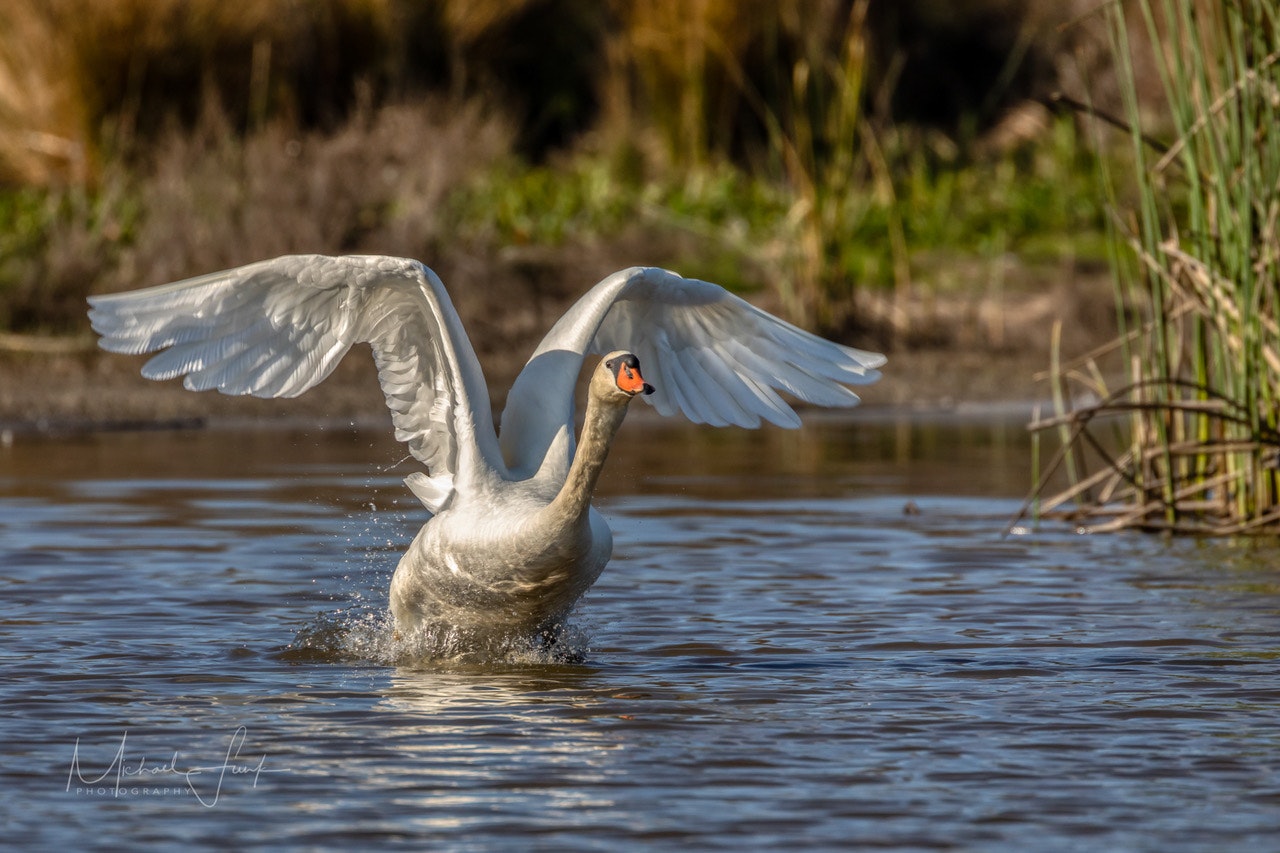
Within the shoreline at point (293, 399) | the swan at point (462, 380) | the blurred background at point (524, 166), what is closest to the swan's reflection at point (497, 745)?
the swan at point (462, 380)

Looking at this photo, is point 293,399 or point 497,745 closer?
point 497,745

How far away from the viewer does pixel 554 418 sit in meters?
7.25

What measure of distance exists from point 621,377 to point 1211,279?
2933 millimetres

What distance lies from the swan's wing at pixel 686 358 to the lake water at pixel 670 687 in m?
0.73

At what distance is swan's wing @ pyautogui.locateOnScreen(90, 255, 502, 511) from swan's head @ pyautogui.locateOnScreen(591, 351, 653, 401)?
50cm

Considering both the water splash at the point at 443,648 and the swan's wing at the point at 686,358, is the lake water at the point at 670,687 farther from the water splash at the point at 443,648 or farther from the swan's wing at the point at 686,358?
the swan's wing at the point at 686,358

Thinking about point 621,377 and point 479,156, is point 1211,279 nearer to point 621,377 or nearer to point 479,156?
point 621,377

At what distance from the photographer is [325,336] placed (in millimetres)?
7113

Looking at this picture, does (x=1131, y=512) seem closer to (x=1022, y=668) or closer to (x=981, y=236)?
(x=1022, y=668)

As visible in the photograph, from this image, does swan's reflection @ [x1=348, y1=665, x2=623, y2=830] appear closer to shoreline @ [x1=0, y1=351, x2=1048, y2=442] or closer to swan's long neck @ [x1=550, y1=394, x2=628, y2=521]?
swan's long neck @ [x1=550, y1=394, x2=628, y2=521]

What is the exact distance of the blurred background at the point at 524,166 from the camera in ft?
51.0

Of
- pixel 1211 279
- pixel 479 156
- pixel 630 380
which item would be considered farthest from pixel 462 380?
pixel 479 156
